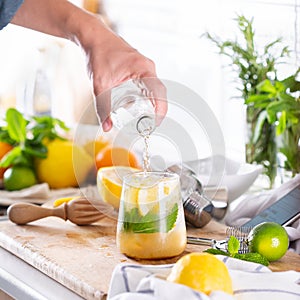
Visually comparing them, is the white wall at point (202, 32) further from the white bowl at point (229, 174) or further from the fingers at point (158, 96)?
the fingers at point (158, 96)

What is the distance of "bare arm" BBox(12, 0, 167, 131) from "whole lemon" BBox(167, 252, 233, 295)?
0.42 meters

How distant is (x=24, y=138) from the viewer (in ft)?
6.20

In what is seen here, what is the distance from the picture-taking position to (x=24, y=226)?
151cm

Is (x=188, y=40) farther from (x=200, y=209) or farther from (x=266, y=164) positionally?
(x=200, y=209)

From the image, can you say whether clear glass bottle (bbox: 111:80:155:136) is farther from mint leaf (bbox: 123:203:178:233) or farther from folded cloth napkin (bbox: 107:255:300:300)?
folded cloth napkin (bbox: 107:255:300:300)

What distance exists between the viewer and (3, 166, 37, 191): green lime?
180 cm

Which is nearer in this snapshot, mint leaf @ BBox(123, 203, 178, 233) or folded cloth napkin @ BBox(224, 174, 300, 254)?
mint leaf @ BBox(123, 203, 178, 233)

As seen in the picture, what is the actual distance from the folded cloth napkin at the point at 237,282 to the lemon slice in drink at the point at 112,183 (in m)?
0.40

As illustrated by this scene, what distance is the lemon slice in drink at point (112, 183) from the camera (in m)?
1.48

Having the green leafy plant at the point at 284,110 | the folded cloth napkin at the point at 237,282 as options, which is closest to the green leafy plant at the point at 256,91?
the green leafy plant at the point at 284,110

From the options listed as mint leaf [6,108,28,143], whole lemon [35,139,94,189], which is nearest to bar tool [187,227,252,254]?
whole lemon [35,139,94,189]

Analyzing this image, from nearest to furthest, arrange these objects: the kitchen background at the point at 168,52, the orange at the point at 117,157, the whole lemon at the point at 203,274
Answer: the whole lemon at the point at 203,274
the orange at the point at 117,157
the kitchen background at the point at 168,52

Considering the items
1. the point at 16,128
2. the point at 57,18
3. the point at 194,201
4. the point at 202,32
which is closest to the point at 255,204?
the point at 194,201

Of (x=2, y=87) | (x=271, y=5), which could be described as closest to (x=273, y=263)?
(x=271, y=5)
